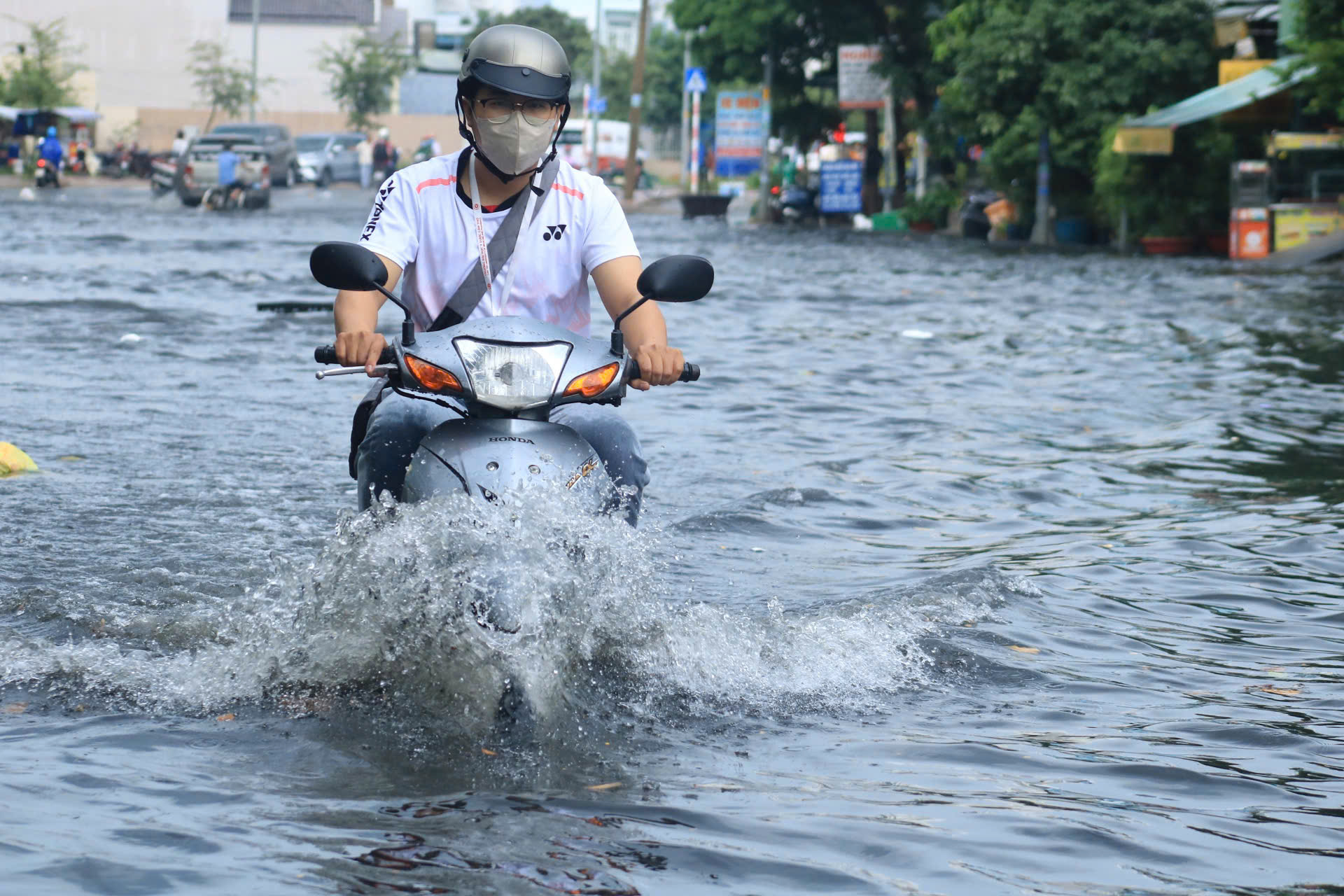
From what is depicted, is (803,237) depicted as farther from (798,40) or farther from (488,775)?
(488,775)

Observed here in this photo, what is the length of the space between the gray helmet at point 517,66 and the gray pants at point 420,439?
72 cm

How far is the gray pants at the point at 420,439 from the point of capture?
13.5 ft

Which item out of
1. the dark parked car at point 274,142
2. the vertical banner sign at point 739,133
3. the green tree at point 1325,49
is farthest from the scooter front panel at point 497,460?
the vertical banner sign at point 739,133

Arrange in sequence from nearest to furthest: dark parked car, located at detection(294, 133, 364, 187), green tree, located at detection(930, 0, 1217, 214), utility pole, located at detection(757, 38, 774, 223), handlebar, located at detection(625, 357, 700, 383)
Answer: handlebar, located at detection(625, 357, 700, 383) < green tree, located at detection(930, 0, 1217, 214) < utility pole, located at detection(757, 38, 774, 223) < dark parked car, located at detection(294, 133, 364, 187)

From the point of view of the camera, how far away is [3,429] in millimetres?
8539

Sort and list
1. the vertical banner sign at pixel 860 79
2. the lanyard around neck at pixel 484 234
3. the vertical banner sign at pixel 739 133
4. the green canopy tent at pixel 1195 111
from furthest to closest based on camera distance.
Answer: the vertical banner sign at pixel 739 133
the vertical banner sign at pixel 860 79
the green canopy tent at pixel 1195 111
the lanyard around neck at pixel 484 234

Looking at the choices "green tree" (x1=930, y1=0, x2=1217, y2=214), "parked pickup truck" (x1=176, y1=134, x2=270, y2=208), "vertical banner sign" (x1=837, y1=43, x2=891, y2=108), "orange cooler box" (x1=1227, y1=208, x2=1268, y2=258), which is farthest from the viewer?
"vertical banner sign" (x1=837, y1=43, x2=891, y2=108)

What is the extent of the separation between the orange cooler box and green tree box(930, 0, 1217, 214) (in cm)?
543

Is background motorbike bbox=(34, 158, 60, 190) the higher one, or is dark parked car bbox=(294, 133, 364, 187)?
dark parked car bbox=(294, 133, 364, 187)

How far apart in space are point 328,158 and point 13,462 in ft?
167

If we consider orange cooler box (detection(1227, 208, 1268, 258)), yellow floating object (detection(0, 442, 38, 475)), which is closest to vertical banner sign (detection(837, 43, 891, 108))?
orange cooler box (detection(1227, 208, 1268, 258))

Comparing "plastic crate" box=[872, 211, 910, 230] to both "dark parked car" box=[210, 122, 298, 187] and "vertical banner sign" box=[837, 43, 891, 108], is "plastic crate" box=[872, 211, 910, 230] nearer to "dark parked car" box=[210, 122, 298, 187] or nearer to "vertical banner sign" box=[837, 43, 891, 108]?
"vertical banner sign" box=[837, 43, 891, 108]

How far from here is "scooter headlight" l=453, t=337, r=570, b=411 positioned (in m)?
3.79

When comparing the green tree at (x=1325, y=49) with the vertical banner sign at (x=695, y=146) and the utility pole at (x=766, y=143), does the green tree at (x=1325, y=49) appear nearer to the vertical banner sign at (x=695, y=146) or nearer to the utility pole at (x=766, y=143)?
the utility pole at (x=766, y=143)
